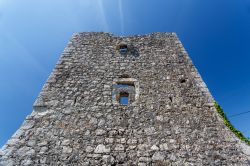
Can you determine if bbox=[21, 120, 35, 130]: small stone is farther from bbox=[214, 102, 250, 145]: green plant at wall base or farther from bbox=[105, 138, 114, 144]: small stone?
bbox=[214, 102, 250, 145]: green plant at wall base

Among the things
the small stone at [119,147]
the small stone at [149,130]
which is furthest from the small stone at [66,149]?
the small stone at [149,130]

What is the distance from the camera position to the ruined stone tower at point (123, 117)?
3512 millimetres

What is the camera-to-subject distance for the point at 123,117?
4238 mm

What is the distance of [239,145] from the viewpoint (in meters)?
3.70

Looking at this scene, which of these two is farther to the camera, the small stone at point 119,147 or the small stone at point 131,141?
the small stone at point 131,141

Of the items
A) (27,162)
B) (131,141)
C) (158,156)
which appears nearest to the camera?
(27,162)

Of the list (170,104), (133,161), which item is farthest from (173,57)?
(133,161)

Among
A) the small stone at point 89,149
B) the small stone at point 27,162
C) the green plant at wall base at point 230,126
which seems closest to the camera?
the small stone at point 27,162

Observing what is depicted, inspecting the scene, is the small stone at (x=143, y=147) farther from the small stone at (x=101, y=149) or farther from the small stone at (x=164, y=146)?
the small stone at (x=101, y=149)

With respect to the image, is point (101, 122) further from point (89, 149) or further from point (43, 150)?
point (43, 150)

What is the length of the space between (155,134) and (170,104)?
105cm

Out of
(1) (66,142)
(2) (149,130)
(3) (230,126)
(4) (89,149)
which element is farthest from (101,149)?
(3) (230,126)

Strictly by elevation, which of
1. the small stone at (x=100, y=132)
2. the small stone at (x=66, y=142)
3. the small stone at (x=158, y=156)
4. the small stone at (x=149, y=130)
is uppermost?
the small stone at (x=149, y=130)

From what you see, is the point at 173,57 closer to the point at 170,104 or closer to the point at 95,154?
the point at 170,104
